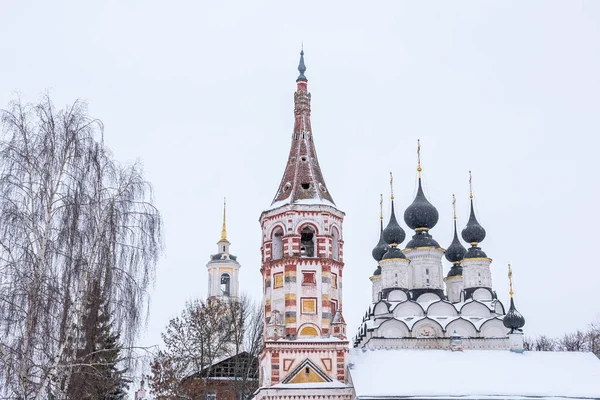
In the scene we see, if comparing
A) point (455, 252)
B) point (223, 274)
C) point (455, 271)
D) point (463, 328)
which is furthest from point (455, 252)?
point (223, 274)

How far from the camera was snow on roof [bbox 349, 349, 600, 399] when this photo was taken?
29.8 metres

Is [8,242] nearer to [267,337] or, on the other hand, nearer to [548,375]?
[267,337]

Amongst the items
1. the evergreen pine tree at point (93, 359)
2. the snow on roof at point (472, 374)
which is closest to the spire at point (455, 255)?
the snow on roof at point (472, 374)

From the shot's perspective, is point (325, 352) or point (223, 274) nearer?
point (325, 352)

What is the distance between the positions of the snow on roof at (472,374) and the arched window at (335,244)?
3.98 meters

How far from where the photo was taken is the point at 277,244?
3177 centimetres

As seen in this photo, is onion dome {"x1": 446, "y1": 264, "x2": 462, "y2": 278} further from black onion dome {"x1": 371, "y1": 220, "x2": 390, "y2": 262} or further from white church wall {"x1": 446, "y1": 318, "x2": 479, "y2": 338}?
white church wall {"x1": 446, "y1": 318, "x2": 479, "y2": 338}

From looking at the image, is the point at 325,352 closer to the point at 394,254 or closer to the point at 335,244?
the point at 335,244

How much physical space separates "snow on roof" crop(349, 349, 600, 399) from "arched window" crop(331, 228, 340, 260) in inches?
157

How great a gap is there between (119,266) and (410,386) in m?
14.7

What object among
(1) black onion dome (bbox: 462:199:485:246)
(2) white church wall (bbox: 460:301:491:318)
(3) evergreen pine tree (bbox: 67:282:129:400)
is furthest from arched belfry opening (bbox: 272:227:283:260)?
(1) black onion dome (bbox: 462:199:485:246)

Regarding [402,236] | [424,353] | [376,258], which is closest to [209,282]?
[376,258]

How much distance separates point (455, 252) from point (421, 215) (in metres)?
5.32

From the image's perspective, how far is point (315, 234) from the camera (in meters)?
31.0
